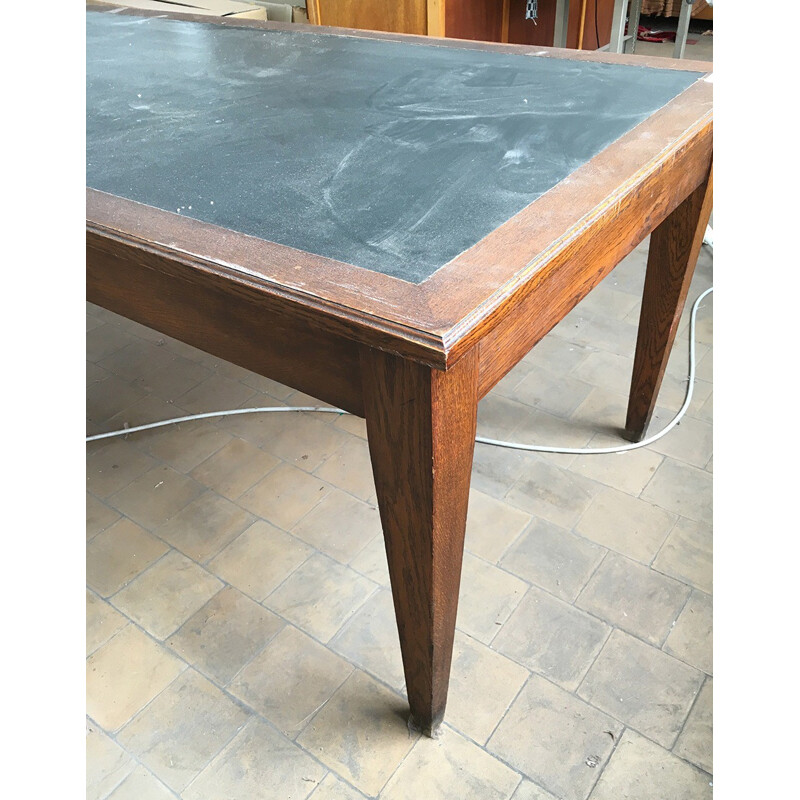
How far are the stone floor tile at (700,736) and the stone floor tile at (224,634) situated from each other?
75 centimetres

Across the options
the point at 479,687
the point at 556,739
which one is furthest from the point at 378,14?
the point at 556,739

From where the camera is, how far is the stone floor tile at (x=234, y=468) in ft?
5.79

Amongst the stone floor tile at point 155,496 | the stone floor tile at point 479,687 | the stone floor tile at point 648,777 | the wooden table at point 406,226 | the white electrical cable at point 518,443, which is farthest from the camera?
the white electrical cable at point 518,443

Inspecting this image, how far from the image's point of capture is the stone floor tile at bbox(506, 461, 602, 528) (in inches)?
64.6

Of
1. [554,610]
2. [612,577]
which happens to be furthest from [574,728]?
[612,577]

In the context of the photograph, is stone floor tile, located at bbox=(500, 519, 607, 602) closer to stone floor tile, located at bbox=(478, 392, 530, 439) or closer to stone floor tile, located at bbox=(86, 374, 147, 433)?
stone floor tile, located at bbox=(478, 392, 530, 439)

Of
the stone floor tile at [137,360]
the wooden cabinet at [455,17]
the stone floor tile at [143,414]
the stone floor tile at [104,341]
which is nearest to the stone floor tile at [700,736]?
the stone floor tile at [143,414]

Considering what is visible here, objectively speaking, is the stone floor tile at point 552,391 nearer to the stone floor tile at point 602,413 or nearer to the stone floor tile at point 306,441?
the stone floor tile at point 602,413

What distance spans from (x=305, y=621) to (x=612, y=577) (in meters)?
0.63

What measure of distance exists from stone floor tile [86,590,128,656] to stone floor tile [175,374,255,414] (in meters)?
0.65

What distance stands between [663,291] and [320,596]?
0.98m

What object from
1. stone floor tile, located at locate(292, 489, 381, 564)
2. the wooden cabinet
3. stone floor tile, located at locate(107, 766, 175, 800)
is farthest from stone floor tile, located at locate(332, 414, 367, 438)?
the wooden cabinet

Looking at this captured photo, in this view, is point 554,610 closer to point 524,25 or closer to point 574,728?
point 574,728

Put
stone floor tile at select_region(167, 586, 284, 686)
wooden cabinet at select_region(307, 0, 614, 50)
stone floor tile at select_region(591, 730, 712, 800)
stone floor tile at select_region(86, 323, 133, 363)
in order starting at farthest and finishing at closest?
wooden cabinet at select_region(307, 0, 614, 50), stone floor tile at select_region(86, 323, 133, 363), stone floor tile at select_region(167, 586, 284, 686), stone floor tile at select_region(591, 730, 712, 800)
